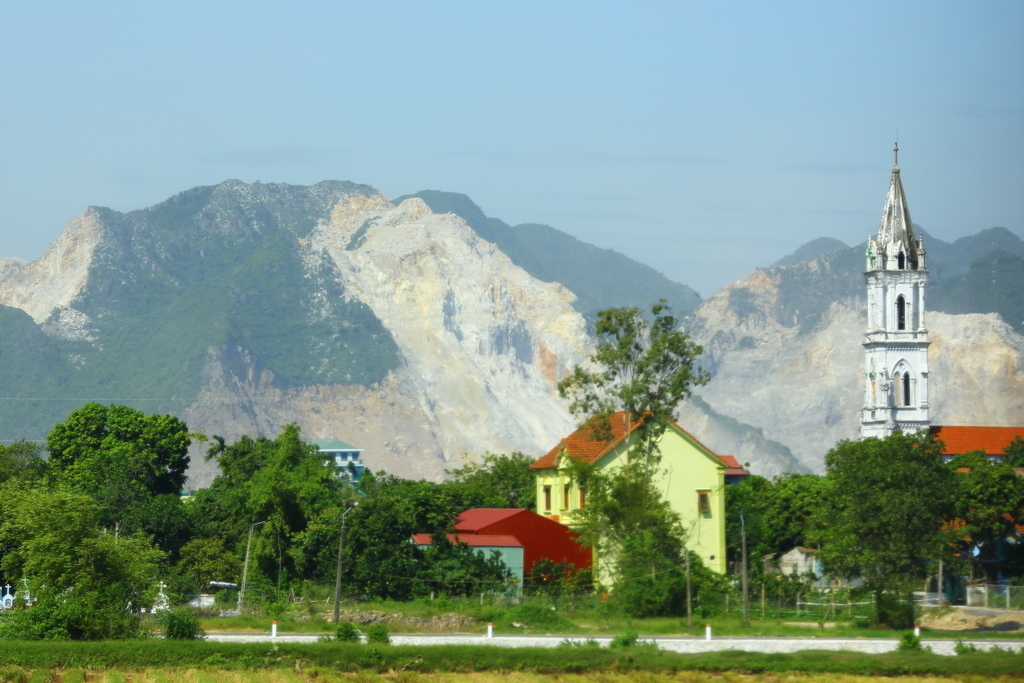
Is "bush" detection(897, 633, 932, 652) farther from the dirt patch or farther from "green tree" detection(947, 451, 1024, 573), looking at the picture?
"green tree" detection(947, 451, 1024, 573)

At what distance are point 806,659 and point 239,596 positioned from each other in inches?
947

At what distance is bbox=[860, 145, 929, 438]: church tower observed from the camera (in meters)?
103

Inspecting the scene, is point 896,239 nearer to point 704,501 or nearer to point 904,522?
point 704,501

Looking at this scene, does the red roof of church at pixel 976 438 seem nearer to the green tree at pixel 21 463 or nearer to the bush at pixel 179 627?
the green tree at pixel 21 463

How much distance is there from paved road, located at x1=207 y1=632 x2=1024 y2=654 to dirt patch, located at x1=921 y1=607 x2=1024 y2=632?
6461 mm

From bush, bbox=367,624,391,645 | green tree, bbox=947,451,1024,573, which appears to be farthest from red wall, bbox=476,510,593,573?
bush, bbox=367,624,391,645

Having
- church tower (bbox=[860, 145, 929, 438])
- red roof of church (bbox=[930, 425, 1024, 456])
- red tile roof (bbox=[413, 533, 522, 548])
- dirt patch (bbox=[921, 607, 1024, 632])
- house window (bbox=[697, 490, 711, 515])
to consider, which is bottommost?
dirt patch (bbox=[921, 607, 1024, 632])

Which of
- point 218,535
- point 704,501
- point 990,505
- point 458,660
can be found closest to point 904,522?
point 704,501

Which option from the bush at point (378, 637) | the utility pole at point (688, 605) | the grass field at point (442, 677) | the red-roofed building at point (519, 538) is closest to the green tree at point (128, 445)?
the red-roofed building at point (519, 538)

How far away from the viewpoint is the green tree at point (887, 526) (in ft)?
160

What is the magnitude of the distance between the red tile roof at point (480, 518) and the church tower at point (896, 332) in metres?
48.0

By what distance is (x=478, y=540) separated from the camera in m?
56.8

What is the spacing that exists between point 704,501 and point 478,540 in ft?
34.8

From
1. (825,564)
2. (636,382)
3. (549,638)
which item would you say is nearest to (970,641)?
(825,564)
